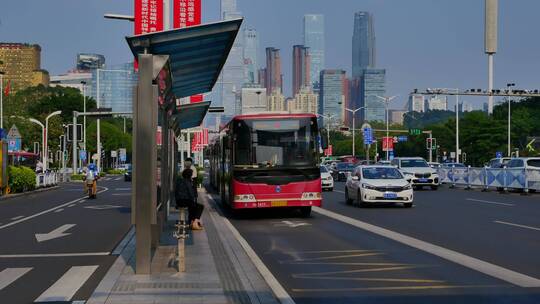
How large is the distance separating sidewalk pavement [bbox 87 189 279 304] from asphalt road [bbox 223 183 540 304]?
1.59ft

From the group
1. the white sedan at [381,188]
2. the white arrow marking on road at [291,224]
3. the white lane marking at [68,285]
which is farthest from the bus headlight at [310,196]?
the white lane marking at [68,285]

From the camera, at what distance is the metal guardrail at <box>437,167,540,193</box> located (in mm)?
35844

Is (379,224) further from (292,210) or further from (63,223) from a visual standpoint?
(63,223)

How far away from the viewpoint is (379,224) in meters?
19.5

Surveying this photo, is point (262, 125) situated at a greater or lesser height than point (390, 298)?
greater

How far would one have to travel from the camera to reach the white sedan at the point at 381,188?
2577 centimetres

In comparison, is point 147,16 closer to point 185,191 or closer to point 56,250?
point 185,191

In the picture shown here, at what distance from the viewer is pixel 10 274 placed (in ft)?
38.0

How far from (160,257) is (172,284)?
292cm

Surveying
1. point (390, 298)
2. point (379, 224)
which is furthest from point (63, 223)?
point (390, 298)

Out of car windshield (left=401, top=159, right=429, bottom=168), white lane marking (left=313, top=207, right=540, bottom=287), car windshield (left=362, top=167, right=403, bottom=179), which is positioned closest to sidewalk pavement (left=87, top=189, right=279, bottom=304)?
white lane marking (left=313, top=207, right=540, bottom=287)

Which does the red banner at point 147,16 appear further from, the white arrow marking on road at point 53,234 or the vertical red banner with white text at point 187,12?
the white arrow marking on road at point 53,234

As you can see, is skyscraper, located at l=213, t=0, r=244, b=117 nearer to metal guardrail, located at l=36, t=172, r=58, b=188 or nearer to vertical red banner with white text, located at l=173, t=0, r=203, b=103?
metal guardrail, located at l=36, t=172, r=58, b=188

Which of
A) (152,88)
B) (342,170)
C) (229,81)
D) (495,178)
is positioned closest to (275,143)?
(152,88)
